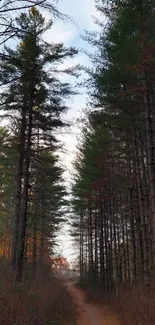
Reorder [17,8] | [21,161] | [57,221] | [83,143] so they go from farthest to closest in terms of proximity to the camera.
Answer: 1. [57,221]
2. [83,143]
3. [21,161]
4. [17,8]

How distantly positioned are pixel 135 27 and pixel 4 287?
8.50m

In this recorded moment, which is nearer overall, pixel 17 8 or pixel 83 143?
pixel 17 8

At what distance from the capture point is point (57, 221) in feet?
83.7

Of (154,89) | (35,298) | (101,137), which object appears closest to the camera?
(35,298)

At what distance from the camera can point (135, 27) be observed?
958cm

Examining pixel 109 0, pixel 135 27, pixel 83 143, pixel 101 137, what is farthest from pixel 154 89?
pixel 83 143

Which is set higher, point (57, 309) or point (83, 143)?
point (83, 143)

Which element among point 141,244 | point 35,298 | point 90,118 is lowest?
point 35,298

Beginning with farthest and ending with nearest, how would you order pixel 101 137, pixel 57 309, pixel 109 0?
pixel 101 137 → pixel 57 309 → pixel 109 0

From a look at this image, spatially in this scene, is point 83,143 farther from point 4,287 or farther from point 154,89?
point 4,287

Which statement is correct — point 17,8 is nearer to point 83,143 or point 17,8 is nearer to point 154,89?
point 154,89

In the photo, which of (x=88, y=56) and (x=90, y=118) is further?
(x=90, y=118)

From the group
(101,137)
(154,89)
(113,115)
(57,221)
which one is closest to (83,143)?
(101,137)

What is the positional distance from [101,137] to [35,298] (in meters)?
9.15
